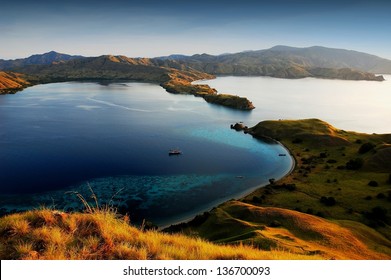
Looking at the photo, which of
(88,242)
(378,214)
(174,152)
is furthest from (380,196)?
(88,242)

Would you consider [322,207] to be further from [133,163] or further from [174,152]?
[133,163]

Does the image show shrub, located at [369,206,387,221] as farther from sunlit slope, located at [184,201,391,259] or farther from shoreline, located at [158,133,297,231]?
shoreline, located at [158,133,297,231]

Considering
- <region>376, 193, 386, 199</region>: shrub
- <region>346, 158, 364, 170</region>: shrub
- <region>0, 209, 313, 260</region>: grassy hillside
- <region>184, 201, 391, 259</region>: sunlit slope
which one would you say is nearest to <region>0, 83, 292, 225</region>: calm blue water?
<region>184, 201, 391, 259</region>: sunlit slope

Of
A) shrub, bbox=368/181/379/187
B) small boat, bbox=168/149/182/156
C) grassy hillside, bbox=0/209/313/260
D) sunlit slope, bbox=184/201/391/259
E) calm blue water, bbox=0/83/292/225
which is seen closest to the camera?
grassy hillside, bbox=0/209/313/260
